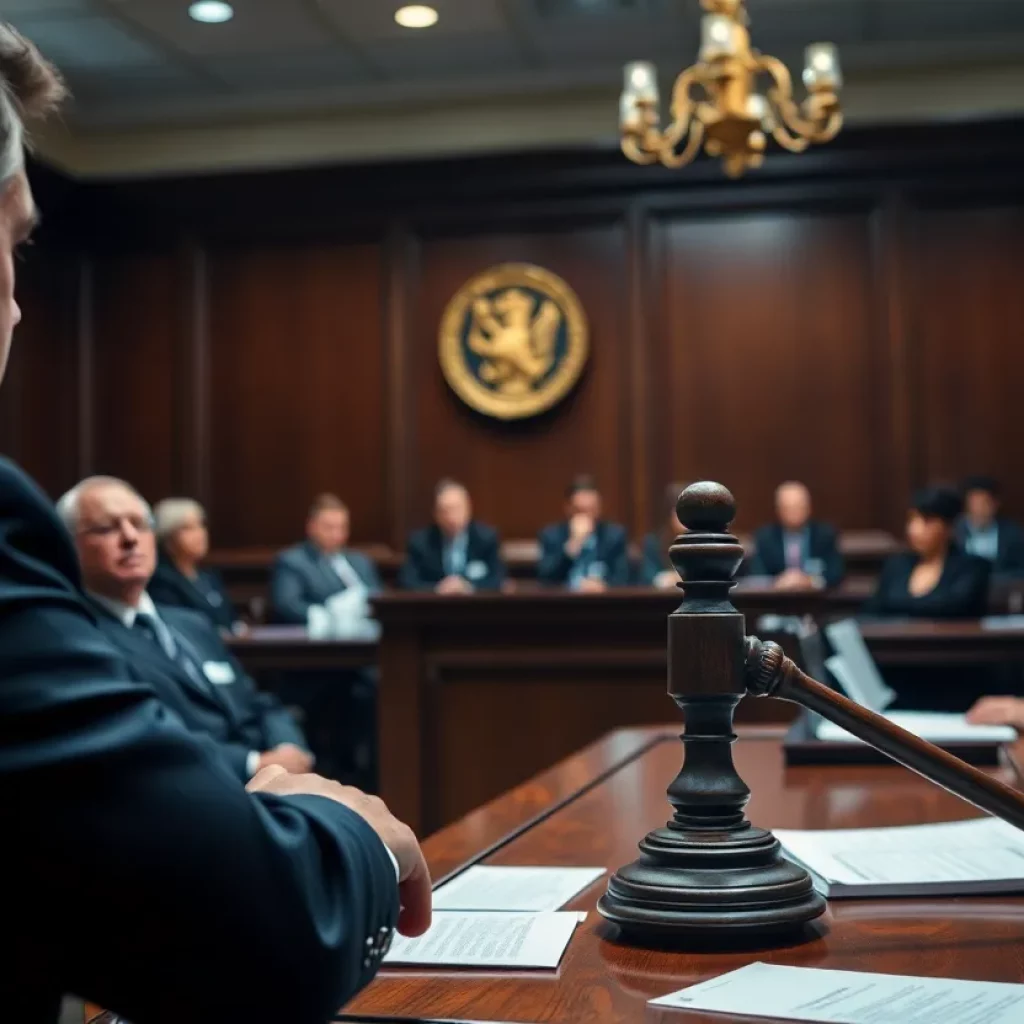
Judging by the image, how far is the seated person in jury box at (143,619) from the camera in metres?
2.91

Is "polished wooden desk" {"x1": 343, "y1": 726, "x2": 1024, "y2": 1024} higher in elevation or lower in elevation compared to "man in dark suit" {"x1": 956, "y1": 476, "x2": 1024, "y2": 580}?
lower

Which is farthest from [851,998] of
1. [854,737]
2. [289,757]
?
[289,757]

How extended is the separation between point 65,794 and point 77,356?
9.17 m

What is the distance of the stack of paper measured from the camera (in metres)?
1.05

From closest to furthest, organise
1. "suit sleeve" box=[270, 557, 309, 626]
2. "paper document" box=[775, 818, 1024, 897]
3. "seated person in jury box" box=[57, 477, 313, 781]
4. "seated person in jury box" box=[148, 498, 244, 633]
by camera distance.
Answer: "paper document" box=[775, 818, 1024, 897], "seated person in jury box" box=[57, 477, 313, 781], "seated person in jury box" box=[148, 498, 244, 633], "suit sleeve" box=[270, 557, 309, 626]

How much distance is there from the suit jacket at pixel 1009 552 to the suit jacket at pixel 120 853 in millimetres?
7752

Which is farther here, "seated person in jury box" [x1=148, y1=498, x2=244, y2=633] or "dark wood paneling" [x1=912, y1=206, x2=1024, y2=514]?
"dark wood paneling" [x1=912, y1=206, x2=1024, y2=514]

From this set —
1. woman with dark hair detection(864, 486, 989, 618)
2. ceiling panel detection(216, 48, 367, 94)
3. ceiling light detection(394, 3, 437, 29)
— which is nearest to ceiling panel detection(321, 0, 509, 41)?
ceiling light detection(394, 3, 437, 29)

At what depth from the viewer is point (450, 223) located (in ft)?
28.9

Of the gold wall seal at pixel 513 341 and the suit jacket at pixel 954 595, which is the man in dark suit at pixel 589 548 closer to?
the gold wall seal at pixel 513 341

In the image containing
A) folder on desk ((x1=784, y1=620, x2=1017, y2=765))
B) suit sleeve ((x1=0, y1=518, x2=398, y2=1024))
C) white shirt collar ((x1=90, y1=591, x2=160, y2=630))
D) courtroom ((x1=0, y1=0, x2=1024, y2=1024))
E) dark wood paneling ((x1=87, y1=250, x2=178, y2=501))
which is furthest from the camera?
dark wood paneling ((x1=87, y1=250, x2=178, y2=501))

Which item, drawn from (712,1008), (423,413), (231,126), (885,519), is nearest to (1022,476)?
(885,519)

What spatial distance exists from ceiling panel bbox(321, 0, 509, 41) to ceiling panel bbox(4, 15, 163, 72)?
1186mm

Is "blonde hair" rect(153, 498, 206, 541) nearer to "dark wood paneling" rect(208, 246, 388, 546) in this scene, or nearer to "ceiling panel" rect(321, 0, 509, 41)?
"dark wood paneling" rect(208, 246, 388, 546)
